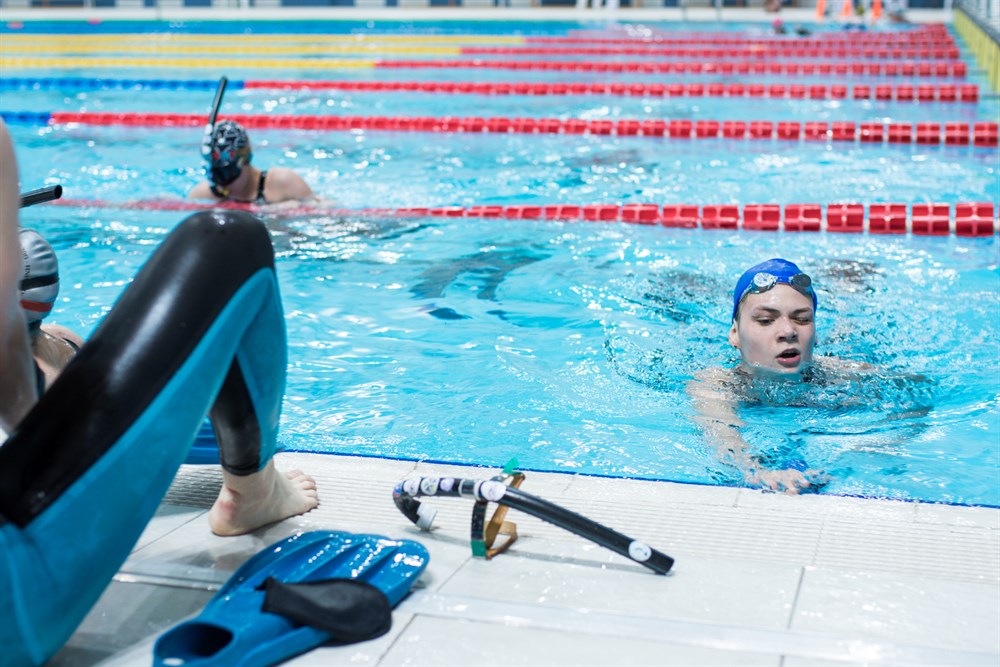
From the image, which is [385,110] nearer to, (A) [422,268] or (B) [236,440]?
(A) [422,268]

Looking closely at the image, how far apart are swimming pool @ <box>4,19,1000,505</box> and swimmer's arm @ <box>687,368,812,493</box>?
0.06 meters

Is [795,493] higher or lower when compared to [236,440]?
lower

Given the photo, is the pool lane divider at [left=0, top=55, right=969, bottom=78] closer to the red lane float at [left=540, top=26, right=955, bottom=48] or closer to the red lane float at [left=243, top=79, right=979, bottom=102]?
the red lane float at [left=243, top=79, right=979, bottom=102]

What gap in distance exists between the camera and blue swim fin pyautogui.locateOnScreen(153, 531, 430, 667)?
1865 millimetres

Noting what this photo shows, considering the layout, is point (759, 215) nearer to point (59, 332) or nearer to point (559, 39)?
point (59, 332)

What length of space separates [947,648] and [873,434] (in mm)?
2087

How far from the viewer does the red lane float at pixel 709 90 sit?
441 inches

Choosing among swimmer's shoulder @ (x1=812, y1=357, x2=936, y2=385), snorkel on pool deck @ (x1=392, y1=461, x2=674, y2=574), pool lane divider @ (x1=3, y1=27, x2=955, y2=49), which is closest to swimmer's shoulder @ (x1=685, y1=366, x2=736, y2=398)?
swimmer's shoulder @ (x1=812, y1=357, x2=936, y2=385)

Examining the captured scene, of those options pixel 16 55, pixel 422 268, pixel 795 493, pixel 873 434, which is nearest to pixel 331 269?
pixel 422 268

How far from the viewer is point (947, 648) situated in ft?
6.45

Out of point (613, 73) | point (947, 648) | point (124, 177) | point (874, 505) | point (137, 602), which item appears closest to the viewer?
point (947, 648)

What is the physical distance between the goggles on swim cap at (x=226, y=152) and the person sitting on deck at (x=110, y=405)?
4.68 meters

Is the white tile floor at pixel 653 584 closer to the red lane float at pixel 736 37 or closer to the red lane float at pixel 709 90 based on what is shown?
the red lane float at pixel 709 90

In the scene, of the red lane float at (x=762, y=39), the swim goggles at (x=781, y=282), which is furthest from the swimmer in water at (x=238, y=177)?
the red lane float at (x=762, y=39)
